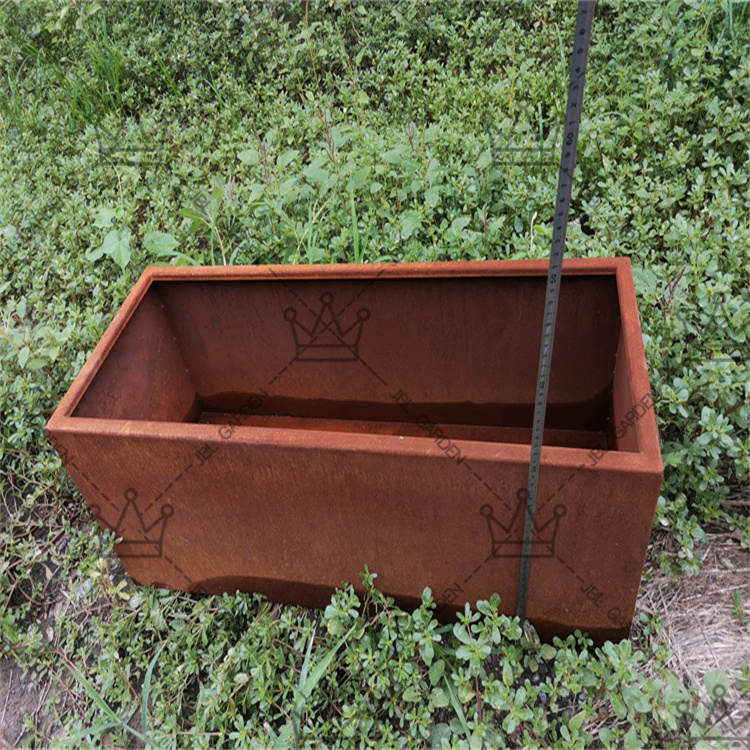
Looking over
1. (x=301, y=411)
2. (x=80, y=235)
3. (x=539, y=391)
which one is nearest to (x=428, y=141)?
(x=301, y=411)

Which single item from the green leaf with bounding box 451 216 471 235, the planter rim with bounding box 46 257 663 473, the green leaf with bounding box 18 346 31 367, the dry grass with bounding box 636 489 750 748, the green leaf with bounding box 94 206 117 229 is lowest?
the dry grass with bounding box 636 489 750 748

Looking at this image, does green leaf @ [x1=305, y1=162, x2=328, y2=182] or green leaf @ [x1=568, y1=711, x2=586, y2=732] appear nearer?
green leaf @ [x1=568, y1=711, x2=586, y2=732]

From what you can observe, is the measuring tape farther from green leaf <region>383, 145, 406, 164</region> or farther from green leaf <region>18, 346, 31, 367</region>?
green leaf <region>18, 346, 31, 367</region>

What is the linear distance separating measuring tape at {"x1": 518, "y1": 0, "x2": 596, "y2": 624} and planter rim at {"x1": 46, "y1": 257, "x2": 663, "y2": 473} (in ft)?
0.23

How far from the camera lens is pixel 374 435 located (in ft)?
4.41

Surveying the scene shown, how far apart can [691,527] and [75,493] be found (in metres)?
1.80

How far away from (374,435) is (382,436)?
4 centimetres

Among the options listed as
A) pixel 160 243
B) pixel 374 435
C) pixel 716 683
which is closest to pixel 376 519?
pixel 374 435

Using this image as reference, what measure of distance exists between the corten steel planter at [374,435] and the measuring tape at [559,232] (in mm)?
25

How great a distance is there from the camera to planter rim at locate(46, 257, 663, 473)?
1235 mm

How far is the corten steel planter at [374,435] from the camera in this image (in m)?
1.31

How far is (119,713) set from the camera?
162 cm

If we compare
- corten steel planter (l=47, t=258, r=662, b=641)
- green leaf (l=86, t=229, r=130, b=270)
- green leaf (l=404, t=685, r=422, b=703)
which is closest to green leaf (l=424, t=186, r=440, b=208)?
corten steel planter (l=47, t=258, r=662, b=641)

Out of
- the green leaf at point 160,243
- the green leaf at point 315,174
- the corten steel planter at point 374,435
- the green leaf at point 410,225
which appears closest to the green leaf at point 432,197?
the green leaf at point 410,225
